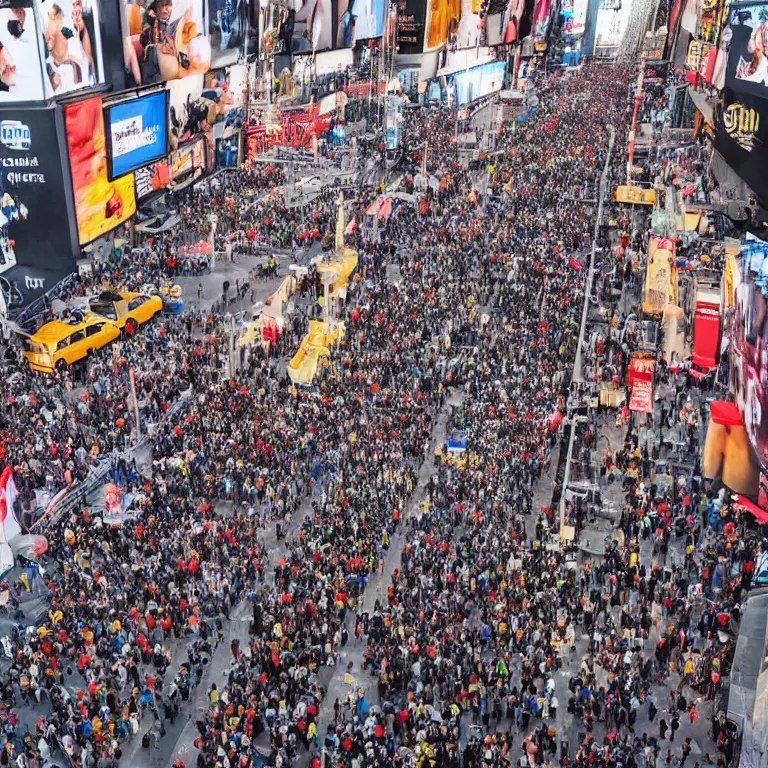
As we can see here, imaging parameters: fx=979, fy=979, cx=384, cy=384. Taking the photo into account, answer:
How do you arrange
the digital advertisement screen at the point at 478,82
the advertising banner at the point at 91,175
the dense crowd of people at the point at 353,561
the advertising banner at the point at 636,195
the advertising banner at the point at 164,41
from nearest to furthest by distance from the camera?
1. the dense crowd of people at the point at 353,561
2. the advertising banner at the point at 91,175
3. the advertising banner at the point at 164,41
4. the advertising banner at the point at 636,195
5. the digital advertisement screen at the point at 478,82

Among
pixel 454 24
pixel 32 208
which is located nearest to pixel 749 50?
pixel 32 208

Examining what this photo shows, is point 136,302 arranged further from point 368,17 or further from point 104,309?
point 368,17

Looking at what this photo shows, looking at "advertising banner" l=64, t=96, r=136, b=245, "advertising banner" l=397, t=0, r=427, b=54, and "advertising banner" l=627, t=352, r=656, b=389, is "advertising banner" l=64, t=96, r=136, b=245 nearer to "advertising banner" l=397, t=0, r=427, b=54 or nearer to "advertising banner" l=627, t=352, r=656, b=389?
"advertising banner" l=627, t=352, r=656, b=389

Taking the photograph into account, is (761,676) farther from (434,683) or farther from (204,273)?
(204,273)

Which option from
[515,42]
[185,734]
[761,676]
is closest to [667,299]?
[761,676]

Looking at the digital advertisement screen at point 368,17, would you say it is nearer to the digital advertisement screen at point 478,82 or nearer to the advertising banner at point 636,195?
the digital advertisement screen at point 478,82

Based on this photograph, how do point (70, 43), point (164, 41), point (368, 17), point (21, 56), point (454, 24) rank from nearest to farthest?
1. point (21, 56)
2. point (70, 43)
3. point (164, 41)
4. point (368, 17)
5. point (454, 24)

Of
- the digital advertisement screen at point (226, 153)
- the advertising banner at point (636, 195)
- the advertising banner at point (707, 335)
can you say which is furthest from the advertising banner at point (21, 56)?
the advertising banner at point (636, 195)
